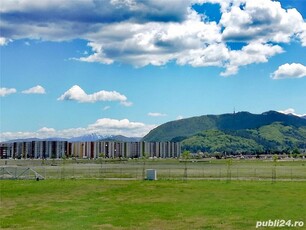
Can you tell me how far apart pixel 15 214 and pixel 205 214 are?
428 inches

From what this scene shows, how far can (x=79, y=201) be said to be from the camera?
1185 inches

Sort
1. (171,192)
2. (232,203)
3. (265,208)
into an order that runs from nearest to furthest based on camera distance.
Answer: (265,208)
(232,203)
(171,192)

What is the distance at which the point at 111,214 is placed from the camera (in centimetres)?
2400

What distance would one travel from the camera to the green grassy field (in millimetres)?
21094

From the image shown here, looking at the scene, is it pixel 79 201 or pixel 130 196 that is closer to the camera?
pixel 79 201

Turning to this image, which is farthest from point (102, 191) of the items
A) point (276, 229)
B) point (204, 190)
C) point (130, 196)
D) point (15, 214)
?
A: point (276, 229)

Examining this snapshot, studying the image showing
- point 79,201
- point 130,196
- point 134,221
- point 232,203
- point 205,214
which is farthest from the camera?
point 130,196

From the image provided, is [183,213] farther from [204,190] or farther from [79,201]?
[204,190]

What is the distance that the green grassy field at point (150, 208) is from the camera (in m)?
21.1

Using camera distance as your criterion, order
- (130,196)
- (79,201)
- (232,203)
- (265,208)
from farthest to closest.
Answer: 1. (130,196)
2. (79,201)
3. (232,203)
4. (265,208)

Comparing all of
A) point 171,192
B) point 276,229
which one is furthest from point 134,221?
point 171,192

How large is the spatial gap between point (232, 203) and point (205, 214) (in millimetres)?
5051

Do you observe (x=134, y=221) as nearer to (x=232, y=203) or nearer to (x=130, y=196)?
(x=232, y=203)

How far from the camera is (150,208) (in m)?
26.4
